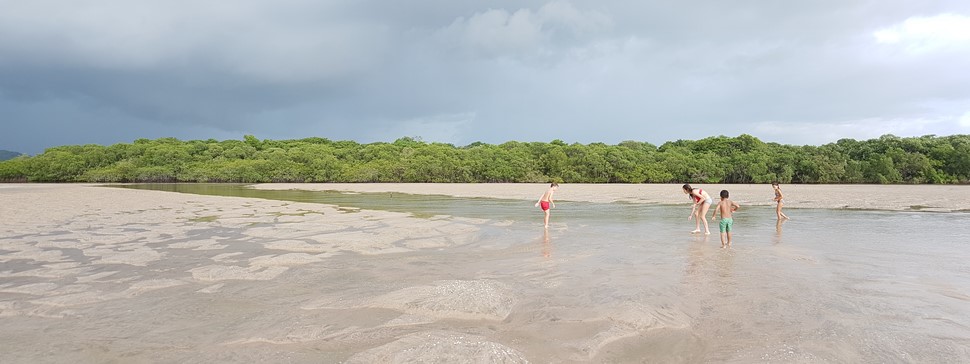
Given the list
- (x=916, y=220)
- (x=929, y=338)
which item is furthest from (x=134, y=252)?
(x=916, y=220)

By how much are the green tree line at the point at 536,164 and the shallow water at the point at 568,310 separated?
79.4 meters

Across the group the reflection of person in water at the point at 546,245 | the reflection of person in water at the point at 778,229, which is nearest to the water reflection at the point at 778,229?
the reflection of person in water at the point at 778,229

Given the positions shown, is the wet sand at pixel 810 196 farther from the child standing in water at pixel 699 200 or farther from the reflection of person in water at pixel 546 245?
the reflection of person in water at pixel 546 245

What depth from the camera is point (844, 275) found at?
895 centimetres

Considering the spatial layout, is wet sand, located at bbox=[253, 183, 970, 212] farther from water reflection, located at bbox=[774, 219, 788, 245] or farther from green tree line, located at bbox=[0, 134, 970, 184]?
green tree line, located at bbox=[0, 134, 970, 184]

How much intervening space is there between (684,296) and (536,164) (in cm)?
8850

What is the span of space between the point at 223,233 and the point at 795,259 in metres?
15.6

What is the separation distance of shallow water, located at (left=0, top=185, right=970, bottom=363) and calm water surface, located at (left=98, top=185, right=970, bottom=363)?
34 millimetres

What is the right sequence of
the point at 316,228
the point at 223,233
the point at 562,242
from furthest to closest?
the point at 316,228
the point at 223,233
the point at 562,242

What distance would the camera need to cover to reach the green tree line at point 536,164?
78938 mm

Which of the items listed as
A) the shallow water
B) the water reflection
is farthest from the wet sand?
the shallow water

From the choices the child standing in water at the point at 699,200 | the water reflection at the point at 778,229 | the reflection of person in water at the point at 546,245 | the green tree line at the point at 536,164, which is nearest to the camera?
the reflection of person in water at the point at 546,245

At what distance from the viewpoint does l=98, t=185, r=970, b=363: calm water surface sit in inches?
207

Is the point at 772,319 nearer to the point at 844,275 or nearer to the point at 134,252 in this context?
the point at 844,275
